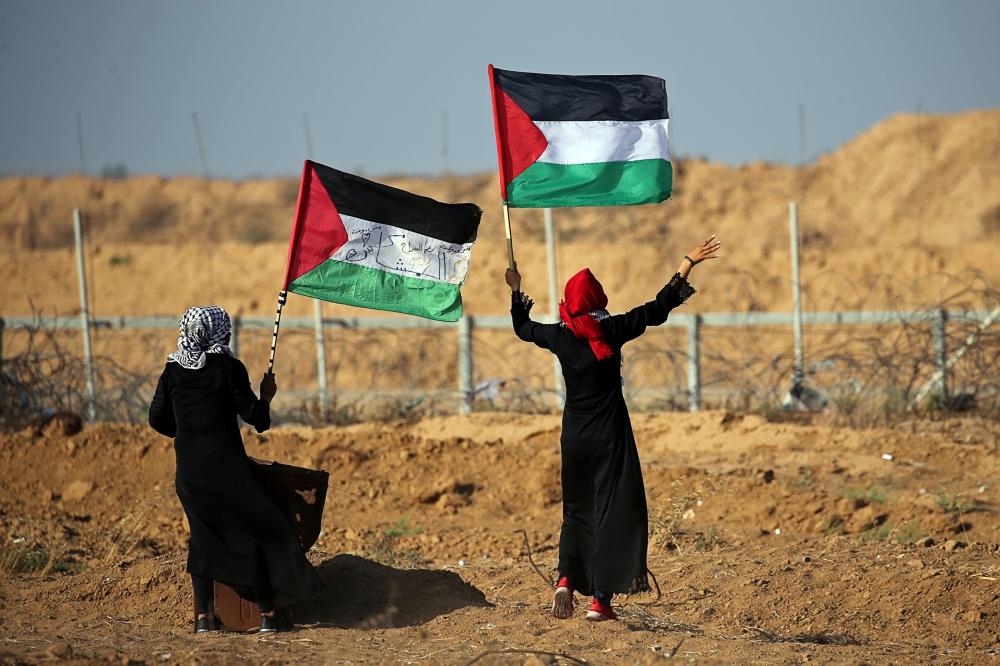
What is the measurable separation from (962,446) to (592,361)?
18.2 ft

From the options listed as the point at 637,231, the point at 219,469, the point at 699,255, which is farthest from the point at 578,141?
the point at 637,231

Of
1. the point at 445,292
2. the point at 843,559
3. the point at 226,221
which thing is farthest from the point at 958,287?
the point at 226,221

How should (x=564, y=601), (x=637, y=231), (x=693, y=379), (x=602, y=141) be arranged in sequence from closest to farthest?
(x=564, y=601) → (x=602, y=141) → (x=693, y=379) → (x=637, y=231)

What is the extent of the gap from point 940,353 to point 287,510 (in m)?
7.51

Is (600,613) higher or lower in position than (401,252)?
lower

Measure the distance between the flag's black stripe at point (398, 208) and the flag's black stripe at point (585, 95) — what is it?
0.71 m

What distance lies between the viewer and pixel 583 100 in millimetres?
5785

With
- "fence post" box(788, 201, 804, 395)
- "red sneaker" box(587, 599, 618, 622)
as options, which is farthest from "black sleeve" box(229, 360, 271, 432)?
"fence post" box(788, 201, 804, 395)

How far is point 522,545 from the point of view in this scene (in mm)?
6891

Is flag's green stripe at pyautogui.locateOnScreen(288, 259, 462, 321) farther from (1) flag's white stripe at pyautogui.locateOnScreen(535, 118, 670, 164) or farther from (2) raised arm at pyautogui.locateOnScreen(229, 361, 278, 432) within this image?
(1) flag's white stripe at pyautogui.locateOnScreen(535, 118, 670, 164)

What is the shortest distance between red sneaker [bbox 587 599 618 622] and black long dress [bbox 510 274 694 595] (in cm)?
9

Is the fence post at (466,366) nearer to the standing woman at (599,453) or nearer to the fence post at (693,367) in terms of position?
the fence post at (693,367)

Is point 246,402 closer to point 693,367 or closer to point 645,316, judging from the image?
point 645,316

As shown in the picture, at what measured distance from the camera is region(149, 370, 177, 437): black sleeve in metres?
4.53
